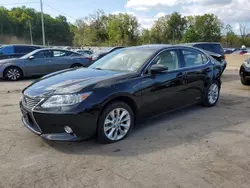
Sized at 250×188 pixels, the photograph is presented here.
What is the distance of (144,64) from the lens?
4367 millimetres

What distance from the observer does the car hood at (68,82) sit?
3.62 meters

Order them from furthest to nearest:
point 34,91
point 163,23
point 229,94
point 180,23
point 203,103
Answer: point 180,23, point 163,23, point 229,94, point 203,103, point 34,91

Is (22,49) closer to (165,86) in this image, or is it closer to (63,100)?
(165,86)

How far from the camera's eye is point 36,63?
1081cm

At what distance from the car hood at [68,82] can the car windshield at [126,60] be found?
30 cm

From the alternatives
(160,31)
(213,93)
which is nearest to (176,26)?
(160,31)

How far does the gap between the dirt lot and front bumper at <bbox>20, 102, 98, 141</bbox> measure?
256mm

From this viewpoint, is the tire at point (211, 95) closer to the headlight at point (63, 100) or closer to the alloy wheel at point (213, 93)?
the alloy wheel at point (213, 93)

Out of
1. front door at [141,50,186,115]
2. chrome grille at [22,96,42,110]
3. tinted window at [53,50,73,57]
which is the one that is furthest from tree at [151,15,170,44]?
chrome grille at [22,96,42,110]

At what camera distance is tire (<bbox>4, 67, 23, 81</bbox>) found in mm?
10530

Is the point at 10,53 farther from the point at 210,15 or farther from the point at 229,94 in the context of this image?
the point at 210,15

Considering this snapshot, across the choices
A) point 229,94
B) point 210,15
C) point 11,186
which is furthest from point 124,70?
point 210,15

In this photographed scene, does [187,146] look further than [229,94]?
No

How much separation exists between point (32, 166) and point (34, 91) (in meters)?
1.15
